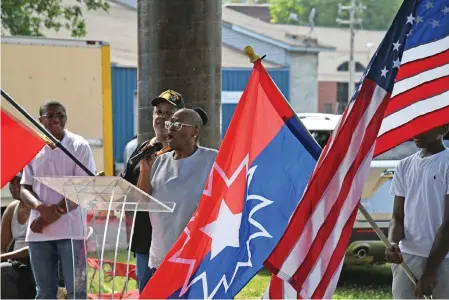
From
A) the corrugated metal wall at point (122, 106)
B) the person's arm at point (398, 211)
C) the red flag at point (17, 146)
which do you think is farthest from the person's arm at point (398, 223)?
the corrugated metal wall at point (122, 106)

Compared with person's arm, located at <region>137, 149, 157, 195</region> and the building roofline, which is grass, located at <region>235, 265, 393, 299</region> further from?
the building roofline

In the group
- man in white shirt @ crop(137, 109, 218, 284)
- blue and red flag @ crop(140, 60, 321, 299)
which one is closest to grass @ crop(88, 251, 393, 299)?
man in white shirt @ crop(137, 109, 218, 284)

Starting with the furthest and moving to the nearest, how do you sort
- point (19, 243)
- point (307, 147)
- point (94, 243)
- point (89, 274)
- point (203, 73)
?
point (19, 243)
point (203, 73)
point (89, 274)
point (94, 243)
point (307, 147)

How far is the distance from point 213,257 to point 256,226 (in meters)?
0.28

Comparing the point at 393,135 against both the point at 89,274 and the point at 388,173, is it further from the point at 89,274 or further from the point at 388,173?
the point at 388,173

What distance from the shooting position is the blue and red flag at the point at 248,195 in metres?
5.21

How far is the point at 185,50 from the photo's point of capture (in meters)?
7.36

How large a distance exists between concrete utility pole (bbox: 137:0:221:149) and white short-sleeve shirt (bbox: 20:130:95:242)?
75 cm

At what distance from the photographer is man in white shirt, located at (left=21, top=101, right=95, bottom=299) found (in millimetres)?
7070

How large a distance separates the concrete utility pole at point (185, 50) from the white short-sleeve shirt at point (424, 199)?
221 cm

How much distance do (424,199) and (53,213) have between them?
2784 mm

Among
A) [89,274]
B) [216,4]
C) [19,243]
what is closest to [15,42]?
[19,243]

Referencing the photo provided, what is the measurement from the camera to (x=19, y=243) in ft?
27.3

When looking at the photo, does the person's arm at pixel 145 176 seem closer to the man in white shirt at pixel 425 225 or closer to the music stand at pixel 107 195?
the music stand at pixel 107 195
